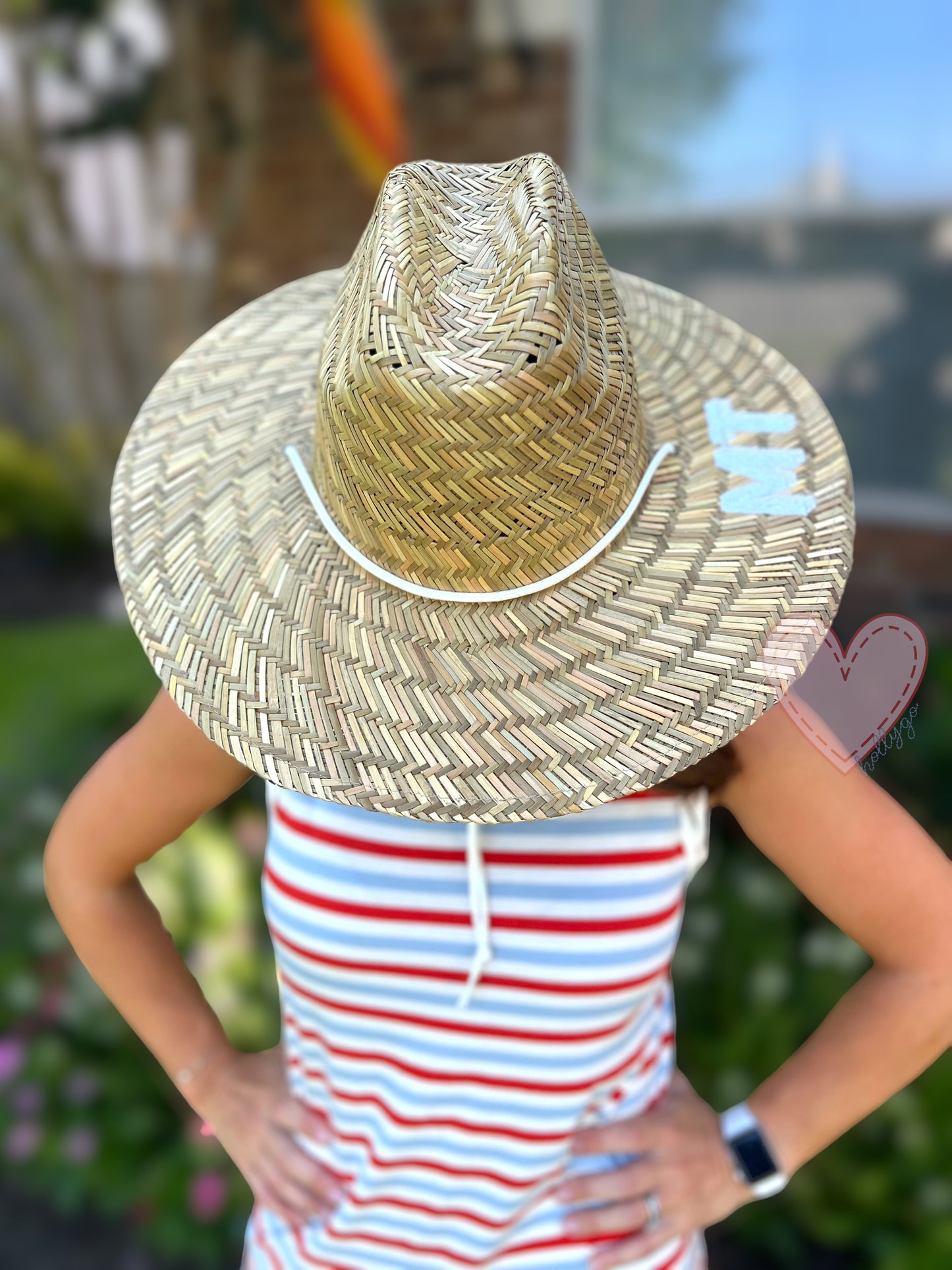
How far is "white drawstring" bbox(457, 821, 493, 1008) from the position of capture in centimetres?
93

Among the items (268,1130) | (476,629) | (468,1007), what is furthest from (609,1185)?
(476,629)

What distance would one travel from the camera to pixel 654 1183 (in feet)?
3.59

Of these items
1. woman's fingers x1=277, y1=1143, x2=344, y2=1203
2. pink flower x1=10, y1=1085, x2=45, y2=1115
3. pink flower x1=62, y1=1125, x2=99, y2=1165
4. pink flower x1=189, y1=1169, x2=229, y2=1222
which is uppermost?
woman's fingers x1=277, y1=1143, x2=344, y2=1203

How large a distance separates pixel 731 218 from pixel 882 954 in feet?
10.1

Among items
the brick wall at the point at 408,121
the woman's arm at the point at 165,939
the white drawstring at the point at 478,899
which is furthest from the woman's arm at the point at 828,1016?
the brick wall at the point at 408,121

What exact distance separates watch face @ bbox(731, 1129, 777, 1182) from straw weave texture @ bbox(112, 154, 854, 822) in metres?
0.58

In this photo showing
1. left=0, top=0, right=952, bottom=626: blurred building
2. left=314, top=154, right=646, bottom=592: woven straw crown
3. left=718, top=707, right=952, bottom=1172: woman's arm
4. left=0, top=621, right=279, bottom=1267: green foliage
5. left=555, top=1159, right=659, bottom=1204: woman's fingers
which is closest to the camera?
left=314, top=154, right=646, bottom=592: woven straw crown

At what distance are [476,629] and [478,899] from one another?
28 centimetres

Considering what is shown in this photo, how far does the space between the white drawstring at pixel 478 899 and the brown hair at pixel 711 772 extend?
0.19 meters

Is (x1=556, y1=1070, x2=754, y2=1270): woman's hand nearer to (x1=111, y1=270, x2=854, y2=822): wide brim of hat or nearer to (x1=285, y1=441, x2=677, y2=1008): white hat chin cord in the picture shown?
(x1=285, y1=441, x2=677, y2=1008): white hat chin cord

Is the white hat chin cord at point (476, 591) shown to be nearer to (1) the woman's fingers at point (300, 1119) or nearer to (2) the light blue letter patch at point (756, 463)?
(2) the light blue letter patch at point (756, 463)

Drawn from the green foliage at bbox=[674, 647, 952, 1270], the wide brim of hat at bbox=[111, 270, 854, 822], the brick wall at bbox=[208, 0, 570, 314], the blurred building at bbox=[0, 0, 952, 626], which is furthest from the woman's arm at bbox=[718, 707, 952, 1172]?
the brick wall at bbox=[208, 0, 570, 314]

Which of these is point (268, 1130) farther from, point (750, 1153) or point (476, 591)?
point (476, 591)

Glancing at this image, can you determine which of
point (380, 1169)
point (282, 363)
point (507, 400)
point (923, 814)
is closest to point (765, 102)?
point (923, 814)
